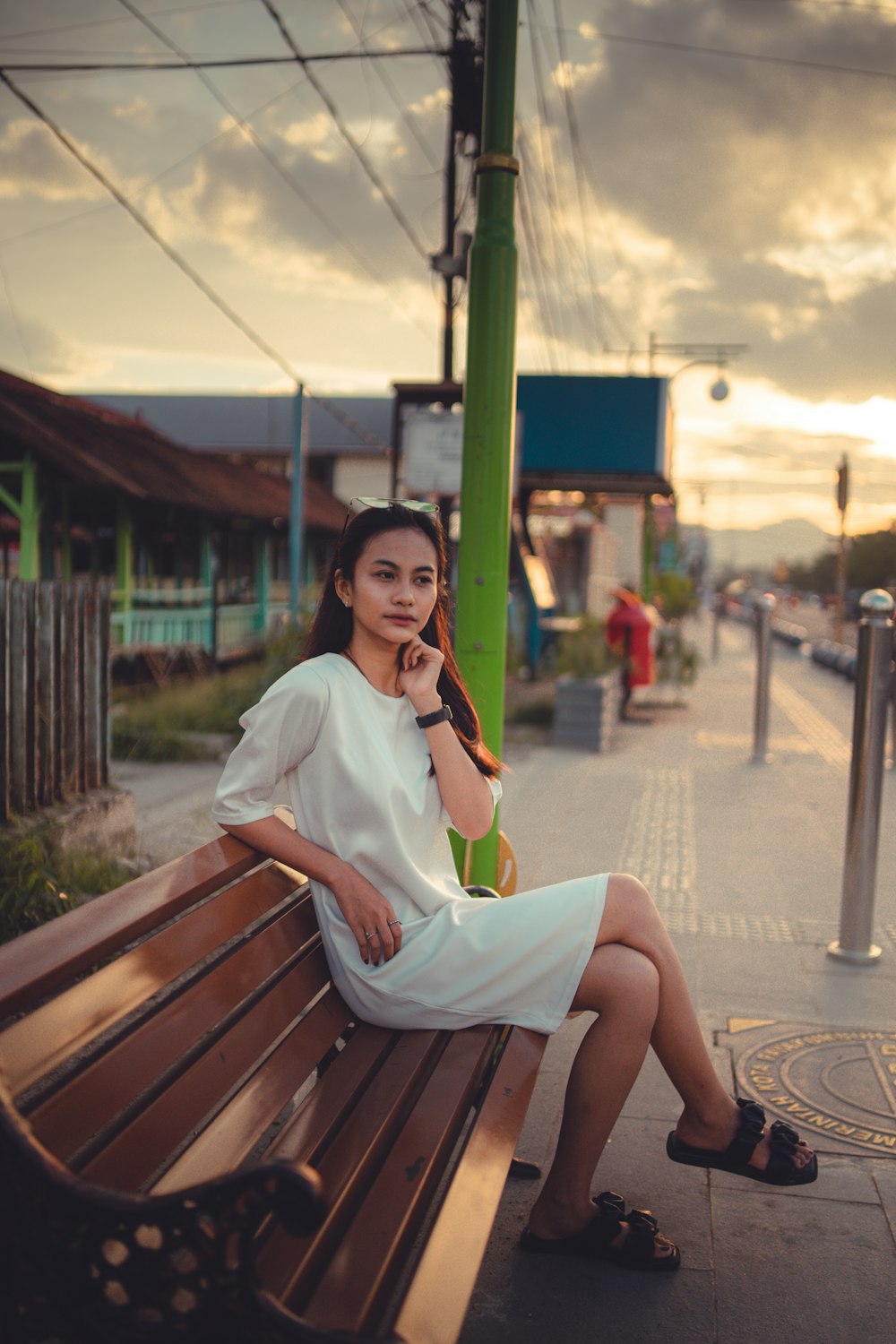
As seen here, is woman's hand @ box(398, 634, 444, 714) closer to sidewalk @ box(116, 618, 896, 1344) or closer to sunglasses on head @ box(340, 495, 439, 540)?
sunglasses on head @ box(340, 495, 439, 540)

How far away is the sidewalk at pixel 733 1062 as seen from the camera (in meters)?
2.32

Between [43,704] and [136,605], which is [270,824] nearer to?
[43,704]

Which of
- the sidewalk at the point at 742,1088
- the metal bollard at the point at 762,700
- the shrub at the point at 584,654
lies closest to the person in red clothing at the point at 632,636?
the shrub at the point at 584,654

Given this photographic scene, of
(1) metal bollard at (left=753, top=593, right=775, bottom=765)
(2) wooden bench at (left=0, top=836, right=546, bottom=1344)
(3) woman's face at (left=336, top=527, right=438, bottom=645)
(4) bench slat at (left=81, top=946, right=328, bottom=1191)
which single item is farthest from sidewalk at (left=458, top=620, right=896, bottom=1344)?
(1) metal bollard at (left=753, top=593, right=775, bottom=765)

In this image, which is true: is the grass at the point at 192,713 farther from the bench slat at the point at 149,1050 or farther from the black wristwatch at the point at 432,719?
the bench slat at the point at 149,1050

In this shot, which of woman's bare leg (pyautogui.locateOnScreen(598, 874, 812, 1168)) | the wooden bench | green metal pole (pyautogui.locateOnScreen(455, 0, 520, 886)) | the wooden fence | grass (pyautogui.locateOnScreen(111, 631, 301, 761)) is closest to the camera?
the wooden bench

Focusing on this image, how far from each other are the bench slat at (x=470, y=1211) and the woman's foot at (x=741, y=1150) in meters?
0.46

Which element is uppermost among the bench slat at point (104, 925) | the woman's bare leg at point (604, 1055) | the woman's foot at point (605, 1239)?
the bench slat at point (104, 925)

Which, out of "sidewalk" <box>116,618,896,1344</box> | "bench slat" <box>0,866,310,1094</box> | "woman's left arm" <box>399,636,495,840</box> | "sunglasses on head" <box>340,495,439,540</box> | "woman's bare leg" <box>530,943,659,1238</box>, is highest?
"sunglasses on head" <box>340,495,439,540</box>

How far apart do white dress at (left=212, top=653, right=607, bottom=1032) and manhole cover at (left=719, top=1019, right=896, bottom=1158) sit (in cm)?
121

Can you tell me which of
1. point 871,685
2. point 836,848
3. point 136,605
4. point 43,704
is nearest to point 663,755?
point 836,848

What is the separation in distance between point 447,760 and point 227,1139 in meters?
0.99

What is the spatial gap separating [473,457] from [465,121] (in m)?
8.88

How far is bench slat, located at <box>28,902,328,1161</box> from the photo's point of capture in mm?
1615
